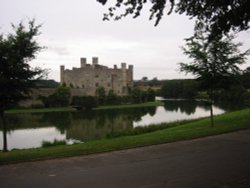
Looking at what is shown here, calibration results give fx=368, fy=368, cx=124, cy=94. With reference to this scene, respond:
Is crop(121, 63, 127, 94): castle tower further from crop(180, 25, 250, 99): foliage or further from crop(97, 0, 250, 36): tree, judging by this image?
crop(97, 0, 250, 36): tree

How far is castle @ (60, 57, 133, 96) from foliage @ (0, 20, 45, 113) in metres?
75.6

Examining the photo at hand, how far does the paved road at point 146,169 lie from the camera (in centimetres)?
800

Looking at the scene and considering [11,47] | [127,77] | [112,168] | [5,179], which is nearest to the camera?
[5,179]

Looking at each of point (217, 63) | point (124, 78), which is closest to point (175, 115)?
point (217, 63)

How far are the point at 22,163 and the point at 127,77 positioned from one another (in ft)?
300

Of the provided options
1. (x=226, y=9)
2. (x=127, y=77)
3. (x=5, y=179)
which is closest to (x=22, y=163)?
(x=5, y=179)

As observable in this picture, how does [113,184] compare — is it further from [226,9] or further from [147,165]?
[226,9]

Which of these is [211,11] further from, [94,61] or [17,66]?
[94,61]

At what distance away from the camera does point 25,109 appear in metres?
66.2

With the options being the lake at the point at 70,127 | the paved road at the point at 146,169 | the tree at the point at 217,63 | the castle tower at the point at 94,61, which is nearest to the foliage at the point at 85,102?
the castle tower at the point at 94,61

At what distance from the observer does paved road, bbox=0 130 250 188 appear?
8000 millimetres

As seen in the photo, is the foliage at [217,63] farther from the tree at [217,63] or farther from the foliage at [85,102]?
the foliage at [85,102]

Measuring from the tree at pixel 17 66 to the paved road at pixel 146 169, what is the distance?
352 centimetres

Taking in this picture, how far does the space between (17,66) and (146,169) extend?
6.24 meters
